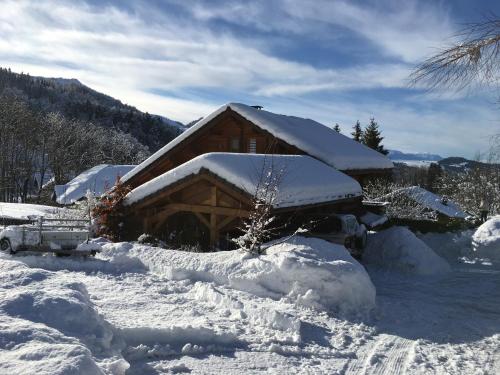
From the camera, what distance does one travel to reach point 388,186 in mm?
33812

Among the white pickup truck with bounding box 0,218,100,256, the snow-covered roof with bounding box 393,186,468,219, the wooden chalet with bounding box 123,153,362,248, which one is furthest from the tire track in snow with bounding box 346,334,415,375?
the snow-covered roof with bounding box 393,186,468,219

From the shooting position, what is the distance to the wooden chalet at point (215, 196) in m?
12.7

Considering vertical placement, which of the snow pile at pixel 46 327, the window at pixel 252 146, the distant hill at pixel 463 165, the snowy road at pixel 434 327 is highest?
the distant hill at pixel 463 165

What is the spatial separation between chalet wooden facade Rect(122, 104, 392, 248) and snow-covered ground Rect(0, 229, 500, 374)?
2461 millimetres

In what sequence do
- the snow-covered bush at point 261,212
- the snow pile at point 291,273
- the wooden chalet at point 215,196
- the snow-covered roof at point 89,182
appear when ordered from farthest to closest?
A: the snow-covered roof at point 89,182, the wooden chalet at point 215,196, the snow-covered bush at point 261,212, the snow pile at point 291,273

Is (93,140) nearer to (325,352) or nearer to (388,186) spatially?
(388,186)

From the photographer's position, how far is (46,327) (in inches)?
190

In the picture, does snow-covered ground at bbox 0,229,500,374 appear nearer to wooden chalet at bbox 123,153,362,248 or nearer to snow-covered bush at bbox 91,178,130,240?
wooden chalet at bbox 123,153,362,248

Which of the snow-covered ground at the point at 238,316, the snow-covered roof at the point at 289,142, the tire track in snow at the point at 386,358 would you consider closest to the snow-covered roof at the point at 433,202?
the snow-covered roof at the point at 289,142

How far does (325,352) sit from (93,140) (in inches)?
2679

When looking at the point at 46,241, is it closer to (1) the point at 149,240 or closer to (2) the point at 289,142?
(1) the point at 149,240

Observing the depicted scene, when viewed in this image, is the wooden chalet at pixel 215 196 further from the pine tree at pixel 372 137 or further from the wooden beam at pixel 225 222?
the pine tree at pixel 372 137

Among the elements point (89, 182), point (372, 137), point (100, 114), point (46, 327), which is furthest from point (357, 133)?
point (100, 114)

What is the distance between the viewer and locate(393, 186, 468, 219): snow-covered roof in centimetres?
3241
